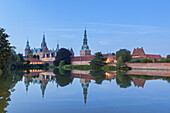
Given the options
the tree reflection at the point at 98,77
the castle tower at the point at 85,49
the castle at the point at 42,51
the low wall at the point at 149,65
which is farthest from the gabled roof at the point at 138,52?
the tree reflection at the point at 98,77

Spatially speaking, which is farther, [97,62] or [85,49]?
[85,49]

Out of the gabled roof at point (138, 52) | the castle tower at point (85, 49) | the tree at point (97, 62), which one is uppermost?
the castle tower at point (85, 49)

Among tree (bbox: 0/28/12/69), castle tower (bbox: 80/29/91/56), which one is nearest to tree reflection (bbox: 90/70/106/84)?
tree (bbox: 0/28/12/69)

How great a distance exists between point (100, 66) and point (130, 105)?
56.3m

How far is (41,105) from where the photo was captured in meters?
9.74

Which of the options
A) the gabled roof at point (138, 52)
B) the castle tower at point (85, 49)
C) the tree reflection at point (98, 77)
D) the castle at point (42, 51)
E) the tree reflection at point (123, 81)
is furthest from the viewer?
the castle at point (42, 51)

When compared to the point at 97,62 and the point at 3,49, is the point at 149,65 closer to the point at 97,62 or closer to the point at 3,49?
the point at 97,62

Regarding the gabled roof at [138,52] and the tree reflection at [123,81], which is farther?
the gabled roof at [138,52]

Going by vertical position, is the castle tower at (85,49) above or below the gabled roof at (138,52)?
above

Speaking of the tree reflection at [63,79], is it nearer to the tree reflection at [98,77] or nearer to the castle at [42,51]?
→ the tree reflection at [98,77]

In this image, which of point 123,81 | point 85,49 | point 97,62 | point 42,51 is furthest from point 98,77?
point 42,51

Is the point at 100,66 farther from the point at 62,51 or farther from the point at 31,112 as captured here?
the point at 31,112

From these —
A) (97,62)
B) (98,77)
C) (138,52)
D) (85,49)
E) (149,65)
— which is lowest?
(98,77)

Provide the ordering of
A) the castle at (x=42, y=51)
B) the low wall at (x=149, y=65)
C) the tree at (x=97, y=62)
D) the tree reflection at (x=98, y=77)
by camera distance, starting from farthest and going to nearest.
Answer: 1. the castle at (x=42, y=51)
2. the tree at (x=97, y=62)
3. the low wall at (x=149, y=65)
4. the tree reflection at (x=98, y=77)
